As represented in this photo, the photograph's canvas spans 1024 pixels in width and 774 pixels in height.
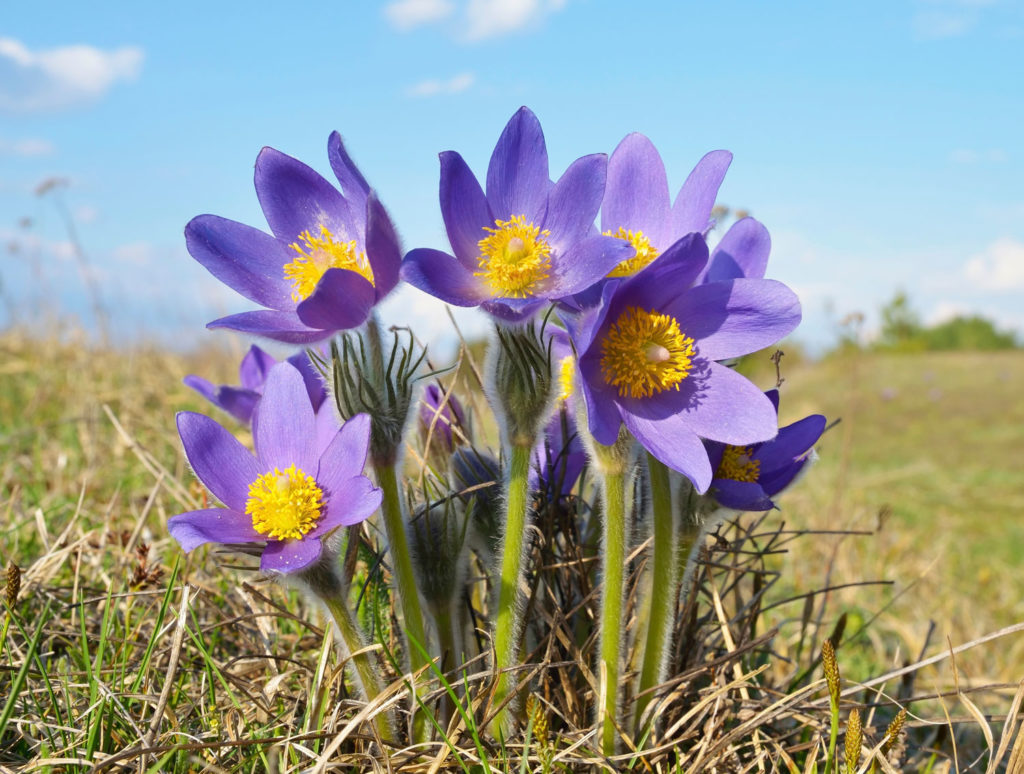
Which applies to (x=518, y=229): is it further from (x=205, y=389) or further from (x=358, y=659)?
(x=205, y=389)

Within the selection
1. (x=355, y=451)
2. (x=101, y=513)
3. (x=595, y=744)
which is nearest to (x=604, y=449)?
(x=355, y=451)

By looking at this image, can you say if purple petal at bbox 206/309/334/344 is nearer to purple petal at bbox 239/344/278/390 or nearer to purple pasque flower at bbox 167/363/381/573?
purple pasque flower at bbox 167/363/381/573

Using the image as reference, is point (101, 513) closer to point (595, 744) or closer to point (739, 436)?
point (595, 744)

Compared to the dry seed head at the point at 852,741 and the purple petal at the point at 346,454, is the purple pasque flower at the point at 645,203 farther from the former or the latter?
the dry seed head at the point at 852,741

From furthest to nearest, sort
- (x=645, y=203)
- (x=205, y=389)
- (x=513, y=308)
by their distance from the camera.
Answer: (x=205, y=389) → (x=645, y=203) → (x=513, y=308)

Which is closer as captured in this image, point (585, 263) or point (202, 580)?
point (585, 263)

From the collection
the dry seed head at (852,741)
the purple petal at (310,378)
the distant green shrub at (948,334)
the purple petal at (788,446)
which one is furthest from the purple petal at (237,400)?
the distant green shrub at (948,334)

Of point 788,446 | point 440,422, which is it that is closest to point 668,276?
point 788,446
